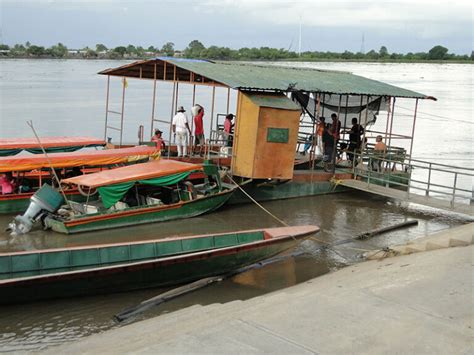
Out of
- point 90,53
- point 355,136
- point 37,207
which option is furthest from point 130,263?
point 90,53

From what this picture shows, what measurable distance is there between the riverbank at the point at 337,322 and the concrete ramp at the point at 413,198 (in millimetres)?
Result: 5469

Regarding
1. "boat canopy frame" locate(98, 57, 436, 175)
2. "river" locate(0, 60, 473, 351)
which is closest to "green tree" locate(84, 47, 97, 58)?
"river" locate(0, 60, 473, 351)

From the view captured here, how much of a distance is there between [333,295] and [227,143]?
10934 millimetres

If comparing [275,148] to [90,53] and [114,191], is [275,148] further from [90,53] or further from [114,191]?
[90,53]

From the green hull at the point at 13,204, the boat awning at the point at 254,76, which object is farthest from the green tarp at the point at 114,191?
the boat awning at the point at 254,76

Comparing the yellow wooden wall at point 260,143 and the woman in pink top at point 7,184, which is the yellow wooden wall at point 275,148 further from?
the woman in pink top at point 7,184

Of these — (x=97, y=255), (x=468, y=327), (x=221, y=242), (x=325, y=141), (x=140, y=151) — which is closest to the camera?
(x=468, y=327)

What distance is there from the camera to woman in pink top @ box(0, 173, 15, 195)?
46.5 ft

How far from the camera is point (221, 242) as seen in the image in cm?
1090

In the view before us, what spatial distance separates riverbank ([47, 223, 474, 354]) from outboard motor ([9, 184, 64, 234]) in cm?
508

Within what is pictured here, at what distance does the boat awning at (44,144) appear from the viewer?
17031mm

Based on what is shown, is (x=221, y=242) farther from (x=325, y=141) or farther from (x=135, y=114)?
(x=135, y=114)

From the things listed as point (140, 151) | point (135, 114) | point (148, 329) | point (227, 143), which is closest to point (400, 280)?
point (148, 329)

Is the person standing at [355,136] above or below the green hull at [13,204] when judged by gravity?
above
